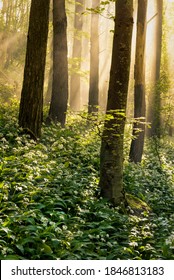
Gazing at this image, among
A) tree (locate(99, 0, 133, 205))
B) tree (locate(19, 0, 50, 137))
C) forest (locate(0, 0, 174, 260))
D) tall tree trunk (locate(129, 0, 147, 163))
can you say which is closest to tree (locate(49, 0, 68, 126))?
forest (locate(0, 0, 174, 260))

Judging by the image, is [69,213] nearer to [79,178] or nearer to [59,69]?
[79,178]

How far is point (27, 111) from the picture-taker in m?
11.9

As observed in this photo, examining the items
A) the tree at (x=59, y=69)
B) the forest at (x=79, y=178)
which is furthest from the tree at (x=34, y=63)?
the tree at (x=59, y=69)

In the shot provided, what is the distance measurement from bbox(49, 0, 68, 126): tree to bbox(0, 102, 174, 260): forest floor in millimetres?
3116

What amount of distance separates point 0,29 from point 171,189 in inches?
1153

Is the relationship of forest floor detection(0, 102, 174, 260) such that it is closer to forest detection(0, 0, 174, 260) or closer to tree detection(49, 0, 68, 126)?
forest detection(0, 0, 174, 260)

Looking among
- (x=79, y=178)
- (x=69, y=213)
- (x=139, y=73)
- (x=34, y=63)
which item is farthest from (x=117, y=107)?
(x=139, y=73)

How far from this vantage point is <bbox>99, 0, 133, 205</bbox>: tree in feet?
30.6

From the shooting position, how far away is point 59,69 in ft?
51.5

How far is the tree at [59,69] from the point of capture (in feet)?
50.1

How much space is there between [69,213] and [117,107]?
8.16ft

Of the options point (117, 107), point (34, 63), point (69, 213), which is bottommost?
point (69, 213)

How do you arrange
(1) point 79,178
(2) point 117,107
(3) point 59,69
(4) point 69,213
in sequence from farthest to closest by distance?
1. (3) point 59,69
2. (1) point 79,178
3. (2) point 117,107
4. (4) point 69,213

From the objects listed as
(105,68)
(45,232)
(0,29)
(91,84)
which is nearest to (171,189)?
(45,232)
